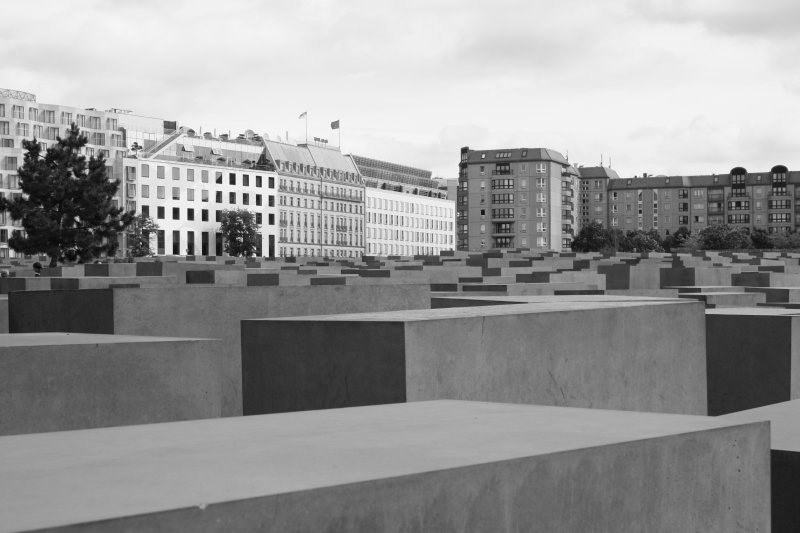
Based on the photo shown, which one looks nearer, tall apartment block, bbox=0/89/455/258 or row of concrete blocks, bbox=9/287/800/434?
row of concrete blocks, bbox=9/287/800/434

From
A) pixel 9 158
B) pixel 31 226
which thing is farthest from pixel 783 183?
pixel 31 226

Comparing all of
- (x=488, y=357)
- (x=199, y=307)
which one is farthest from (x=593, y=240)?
(x=488, y=357)

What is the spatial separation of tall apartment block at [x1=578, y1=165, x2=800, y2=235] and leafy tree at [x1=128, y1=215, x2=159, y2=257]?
95.0 m

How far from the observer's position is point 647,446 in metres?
3.67

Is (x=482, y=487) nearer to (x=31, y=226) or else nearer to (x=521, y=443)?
(x=521, y=443)

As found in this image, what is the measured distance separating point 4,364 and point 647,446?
3660 millimetres

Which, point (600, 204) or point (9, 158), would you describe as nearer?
point (9, 158)

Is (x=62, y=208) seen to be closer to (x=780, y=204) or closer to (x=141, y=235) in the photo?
(x=141, y=235)

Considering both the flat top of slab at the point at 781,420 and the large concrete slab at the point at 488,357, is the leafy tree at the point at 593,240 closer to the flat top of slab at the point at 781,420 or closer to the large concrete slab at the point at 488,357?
the large concrete slab at the point at 488,357

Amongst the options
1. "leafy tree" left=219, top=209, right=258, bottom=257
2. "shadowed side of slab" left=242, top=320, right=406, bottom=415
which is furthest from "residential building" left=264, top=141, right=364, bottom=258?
"shadowed side of slab" left=242, top=320, right=406, bottom=415

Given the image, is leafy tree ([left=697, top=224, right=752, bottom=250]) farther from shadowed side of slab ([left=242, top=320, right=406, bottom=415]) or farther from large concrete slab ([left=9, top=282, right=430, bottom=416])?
shadowed side of slab ([left=242, top=320, right=406, bottom=415])

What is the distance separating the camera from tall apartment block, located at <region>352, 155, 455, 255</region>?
136500 mm

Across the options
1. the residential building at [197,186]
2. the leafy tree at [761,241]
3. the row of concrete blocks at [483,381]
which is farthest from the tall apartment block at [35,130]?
the row of concrete blocks at [483,381]

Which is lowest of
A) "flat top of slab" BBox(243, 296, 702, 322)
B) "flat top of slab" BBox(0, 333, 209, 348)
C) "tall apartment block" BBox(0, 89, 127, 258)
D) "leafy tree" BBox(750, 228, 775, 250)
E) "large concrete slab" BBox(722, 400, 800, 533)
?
"large concrete slab" BBox(722, 400, 800, 533)
